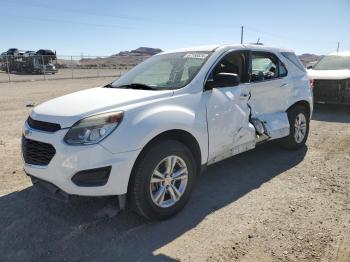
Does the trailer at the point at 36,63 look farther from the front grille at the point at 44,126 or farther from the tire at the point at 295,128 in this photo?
the front grille at the point at 44,126

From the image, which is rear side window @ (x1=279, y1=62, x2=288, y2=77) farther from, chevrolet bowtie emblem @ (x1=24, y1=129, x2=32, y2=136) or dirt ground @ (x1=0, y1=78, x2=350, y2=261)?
chevrolet bowtie emblem @ (x1=24, y1=129, x2=32, y2=136)

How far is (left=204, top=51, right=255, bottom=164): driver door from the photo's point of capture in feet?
14.0

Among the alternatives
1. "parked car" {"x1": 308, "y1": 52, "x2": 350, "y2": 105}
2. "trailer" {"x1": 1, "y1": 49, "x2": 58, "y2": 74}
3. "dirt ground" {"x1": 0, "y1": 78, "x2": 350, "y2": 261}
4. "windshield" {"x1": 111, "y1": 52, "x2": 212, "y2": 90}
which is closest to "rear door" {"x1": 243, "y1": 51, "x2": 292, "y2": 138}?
"dirt ground" {"x1": 0, "y1": 78, "x2": 350, "y2": 261}

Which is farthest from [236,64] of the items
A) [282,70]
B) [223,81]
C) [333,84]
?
[333,84]

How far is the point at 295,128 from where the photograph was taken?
5984 millimetres

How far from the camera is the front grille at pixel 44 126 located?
137 inches

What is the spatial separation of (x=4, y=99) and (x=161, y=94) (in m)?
11.0

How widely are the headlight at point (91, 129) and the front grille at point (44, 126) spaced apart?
0.62 ft

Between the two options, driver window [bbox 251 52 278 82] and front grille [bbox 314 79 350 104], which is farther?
front grille [bbox 314 79 350 104]

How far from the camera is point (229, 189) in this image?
463 centimetres

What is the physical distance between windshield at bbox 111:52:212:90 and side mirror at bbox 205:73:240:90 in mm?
215

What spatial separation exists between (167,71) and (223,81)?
0.86 metres

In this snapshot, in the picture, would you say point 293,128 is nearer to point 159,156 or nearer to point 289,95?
point 289,95

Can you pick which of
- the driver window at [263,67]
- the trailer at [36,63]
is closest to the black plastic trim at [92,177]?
the driver window at [263,67]
